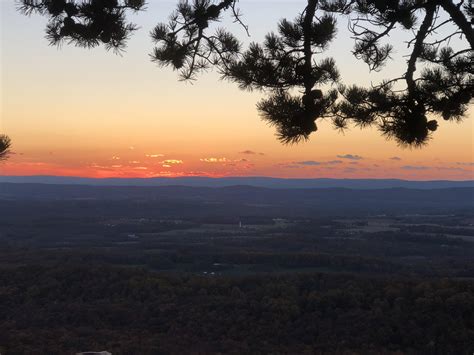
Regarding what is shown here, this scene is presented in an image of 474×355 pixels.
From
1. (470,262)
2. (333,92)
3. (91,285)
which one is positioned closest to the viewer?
(333,92)

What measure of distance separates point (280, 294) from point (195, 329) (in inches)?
454

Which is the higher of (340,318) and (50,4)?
(50,4)

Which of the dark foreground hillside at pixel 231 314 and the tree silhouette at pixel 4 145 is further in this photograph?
the dark foreground hillside at pixel 231 314

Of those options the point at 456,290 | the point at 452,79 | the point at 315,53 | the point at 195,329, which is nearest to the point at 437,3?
the point at 452,79

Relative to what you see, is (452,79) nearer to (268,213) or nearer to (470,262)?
(470,262)

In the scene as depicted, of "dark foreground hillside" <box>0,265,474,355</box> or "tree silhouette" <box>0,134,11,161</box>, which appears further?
"dark foreground hillside" <box>0,265,474,355</box>

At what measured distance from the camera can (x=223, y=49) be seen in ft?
24.5

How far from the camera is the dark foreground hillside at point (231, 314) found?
3866cm

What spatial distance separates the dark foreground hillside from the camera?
127 feet

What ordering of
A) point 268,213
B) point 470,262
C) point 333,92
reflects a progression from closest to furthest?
point 333,92, point 470,262, point 268,213

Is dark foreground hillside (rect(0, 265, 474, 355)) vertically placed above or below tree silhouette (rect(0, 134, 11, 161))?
below

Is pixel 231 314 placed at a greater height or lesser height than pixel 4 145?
lesser

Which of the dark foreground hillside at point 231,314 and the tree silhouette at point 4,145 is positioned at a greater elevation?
the tree silhouette at point 4,145

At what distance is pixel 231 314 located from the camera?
47.1m
